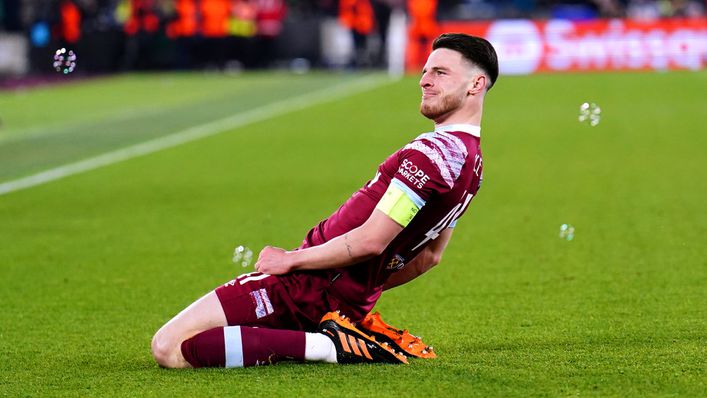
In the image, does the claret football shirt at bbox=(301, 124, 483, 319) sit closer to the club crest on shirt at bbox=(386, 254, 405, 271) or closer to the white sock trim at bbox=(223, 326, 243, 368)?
the club crest on shirt at bbox=(386, 254, 405, 271)

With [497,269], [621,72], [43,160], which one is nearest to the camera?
[497,269]

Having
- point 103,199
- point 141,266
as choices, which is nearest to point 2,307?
point 141,266

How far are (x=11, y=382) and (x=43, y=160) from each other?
37.3ft

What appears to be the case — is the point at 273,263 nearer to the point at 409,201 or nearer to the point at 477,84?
the point at 409,201

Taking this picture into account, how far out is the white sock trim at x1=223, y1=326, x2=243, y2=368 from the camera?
5.77 m

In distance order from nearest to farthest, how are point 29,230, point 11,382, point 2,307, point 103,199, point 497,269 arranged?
point 11,382 < point 2,307 < point 497,269 < point 29,230 < point 103,199

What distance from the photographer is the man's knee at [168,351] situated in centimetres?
581

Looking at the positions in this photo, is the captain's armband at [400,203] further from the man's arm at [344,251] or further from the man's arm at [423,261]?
the man's arm at [423,261]

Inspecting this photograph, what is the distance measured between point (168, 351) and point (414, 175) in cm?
132

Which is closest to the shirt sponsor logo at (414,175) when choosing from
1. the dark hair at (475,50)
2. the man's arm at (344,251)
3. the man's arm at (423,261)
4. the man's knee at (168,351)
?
the man's arm at (344,251)

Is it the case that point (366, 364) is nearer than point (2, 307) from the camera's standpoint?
Yes

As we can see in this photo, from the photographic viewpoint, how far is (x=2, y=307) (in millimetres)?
7863

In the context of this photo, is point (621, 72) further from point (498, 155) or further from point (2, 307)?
point (2, 307)

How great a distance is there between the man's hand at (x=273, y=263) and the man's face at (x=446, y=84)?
0.88 meters
